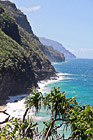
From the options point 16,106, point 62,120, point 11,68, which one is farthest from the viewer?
point 11,68

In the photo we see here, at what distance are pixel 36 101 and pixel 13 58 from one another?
7938cm

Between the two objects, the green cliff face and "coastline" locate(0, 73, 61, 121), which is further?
the green cliff face

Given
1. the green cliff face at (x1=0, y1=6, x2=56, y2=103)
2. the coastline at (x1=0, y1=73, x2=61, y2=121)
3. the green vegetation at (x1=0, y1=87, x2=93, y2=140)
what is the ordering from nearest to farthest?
the green vegetation at (x1=0, y1=87, x2=93, y2=140), the coastline at (x1=0, y1=73, x2=61, y2=121), the green cliff face at (x1=0, y1=6, x2=56, y2=103)

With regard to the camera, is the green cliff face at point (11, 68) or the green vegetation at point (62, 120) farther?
the green cliff face at point (11, 68)

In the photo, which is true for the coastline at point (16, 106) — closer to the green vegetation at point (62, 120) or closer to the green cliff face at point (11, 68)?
the green cliff face at point (11, 68)

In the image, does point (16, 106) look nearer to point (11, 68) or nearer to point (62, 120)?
A: point (11, 68)

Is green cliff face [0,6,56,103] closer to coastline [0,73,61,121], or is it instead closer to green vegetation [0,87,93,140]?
coastline [0,73,61,121]

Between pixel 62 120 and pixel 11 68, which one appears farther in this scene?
pixel 11 68

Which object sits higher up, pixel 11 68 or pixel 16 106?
pixel 11 68

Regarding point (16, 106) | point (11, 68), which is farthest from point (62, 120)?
point (11, 68)

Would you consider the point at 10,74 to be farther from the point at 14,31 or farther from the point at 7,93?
the point at 14,31

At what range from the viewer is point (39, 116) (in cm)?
6084

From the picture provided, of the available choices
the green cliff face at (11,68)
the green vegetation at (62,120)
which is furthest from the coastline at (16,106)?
the green vegetation at (62,120)


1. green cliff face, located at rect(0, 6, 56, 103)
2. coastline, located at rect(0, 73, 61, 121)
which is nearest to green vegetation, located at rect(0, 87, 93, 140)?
coastline, located at rect(0, 73, 61, 121)
